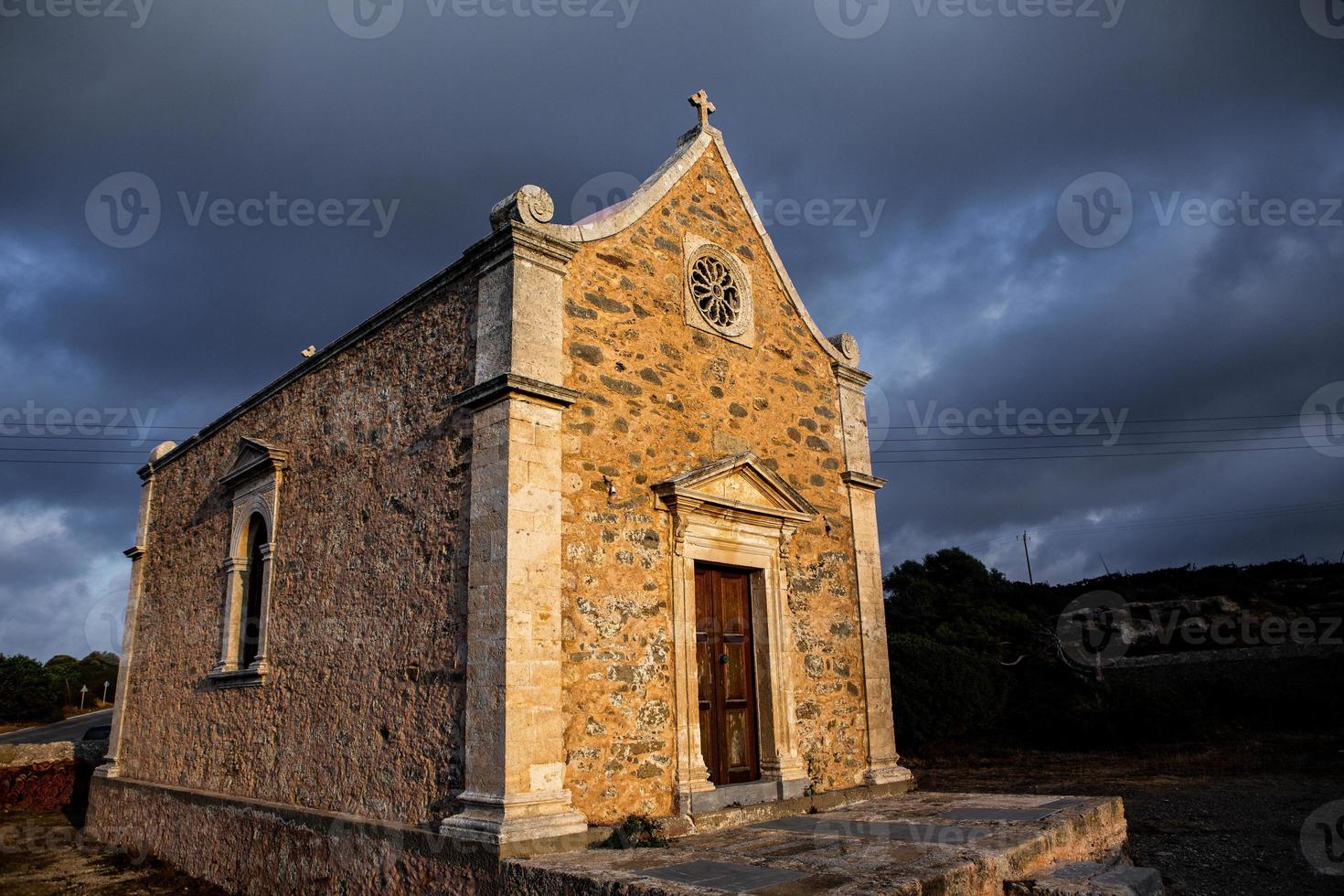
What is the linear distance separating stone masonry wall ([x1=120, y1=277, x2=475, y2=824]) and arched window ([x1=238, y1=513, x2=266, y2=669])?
1.77 feet

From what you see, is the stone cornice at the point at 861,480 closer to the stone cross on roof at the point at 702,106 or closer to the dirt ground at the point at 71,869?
the stone cross on roof at the point at 702,106

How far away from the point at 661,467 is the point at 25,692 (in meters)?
37.8

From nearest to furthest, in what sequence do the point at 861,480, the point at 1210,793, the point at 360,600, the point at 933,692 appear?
the point at 360,600, the point at 861,480, the point at 1210,793, the point at 933,692

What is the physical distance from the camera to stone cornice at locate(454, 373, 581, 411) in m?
6.12

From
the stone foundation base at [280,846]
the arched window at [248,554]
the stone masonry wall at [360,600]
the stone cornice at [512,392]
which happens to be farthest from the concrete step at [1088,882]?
the arched window at [248,554]

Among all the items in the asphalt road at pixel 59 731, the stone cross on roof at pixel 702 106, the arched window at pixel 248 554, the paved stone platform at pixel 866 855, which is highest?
the stone cross on roof at pixel 702 106

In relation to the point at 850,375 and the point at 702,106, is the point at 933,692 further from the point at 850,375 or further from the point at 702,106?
the point at 702,106

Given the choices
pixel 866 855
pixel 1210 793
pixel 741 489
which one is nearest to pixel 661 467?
pixel 741 489

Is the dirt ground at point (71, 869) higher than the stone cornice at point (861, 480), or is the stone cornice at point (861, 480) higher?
the stone cornice at point (861, 480)

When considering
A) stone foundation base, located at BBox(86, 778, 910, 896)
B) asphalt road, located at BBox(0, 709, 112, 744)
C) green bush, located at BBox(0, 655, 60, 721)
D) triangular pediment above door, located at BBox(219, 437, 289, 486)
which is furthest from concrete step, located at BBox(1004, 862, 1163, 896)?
green bush, located at BBox(0, 655, 60, 721)

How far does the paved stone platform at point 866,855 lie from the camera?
181 inches

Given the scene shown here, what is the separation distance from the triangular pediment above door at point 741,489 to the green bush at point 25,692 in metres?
37.6

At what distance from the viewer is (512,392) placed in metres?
6.13

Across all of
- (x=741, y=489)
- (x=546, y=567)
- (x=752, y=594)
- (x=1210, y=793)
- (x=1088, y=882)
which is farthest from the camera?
(x=1210, y=793)
